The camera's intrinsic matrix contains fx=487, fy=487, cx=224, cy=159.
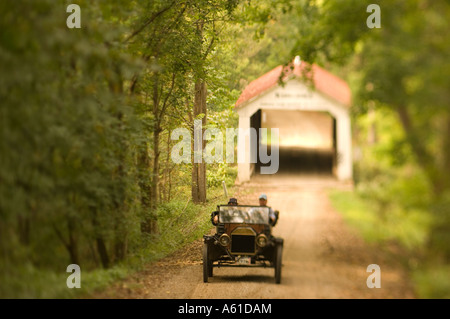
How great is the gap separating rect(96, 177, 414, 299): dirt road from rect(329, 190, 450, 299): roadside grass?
0.20 meters

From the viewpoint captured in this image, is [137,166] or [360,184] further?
[137,166]

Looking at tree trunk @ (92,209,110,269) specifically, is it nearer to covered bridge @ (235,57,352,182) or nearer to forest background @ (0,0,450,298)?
forest background @ (0,0,450,298)

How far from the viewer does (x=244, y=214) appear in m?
9.32

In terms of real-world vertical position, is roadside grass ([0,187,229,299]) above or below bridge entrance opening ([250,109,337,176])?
below

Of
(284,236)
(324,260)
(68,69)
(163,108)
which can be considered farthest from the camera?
(163,108)

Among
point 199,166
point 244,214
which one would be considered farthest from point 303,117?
point 199,166

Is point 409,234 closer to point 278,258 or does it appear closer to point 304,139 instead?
point 278,258

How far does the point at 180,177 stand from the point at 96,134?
3861 millimetres

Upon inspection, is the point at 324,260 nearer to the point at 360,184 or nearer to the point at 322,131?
the point at 360,184

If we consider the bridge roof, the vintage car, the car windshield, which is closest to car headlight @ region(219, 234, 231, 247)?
the vintage car

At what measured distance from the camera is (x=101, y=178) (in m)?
8.67

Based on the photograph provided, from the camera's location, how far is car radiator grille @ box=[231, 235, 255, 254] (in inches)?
346
